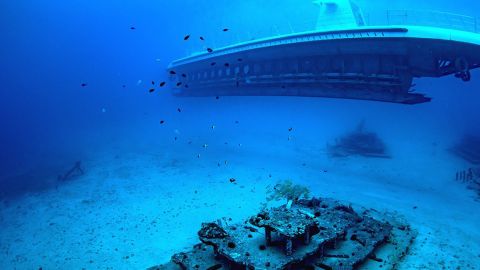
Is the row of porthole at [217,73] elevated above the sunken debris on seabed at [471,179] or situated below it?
above

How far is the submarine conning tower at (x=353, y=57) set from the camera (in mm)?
12141

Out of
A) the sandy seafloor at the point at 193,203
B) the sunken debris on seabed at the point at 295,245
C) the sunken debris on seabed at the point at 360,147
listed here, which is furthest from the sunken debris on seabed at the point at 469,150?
the sunken debris on seabed at the point at 295,245

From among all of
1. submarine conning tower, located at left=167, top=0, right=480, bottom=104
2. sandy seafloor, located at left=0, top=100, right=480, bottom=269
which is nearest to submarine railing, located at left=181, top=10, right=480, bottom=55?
submarine conning tower, located at left=167, top=0, right=480, bottom=104

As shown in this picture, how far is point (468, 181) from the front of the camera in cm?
1770

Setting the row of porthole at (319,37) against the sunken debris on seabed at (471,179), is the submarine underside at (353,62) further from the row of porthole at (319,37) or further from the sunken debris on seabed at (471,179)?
the sunken debris on seabed at (471,179)

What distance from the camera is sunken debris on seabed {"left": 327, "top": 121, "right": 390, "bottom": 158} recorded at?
2463 cm

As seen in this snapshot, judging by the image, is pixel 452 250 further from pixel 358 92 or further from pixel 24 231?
pixel 24 231

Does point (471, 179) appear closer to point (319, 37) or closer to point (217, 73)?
point (319, 37)

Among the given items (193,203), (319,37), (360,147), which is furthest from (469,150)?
(193,203)

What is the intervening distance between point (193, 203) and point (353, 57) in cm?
1064

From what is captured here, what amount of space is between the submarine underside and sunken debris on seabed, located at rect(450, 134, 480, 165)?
1463 centimetres

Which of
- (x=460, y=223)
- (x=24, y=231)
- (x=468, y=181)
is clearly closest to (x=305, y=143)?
(x=468, y=181)

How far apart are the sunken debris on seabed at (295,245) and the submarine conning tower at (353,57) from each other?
23.0 feet

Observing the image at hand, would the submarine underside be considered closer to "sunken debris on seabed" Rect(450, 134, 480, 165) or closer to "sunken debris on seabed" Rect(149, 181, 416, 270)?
"sunken debris on seabed" Rect(149, 181, 416, 270)
